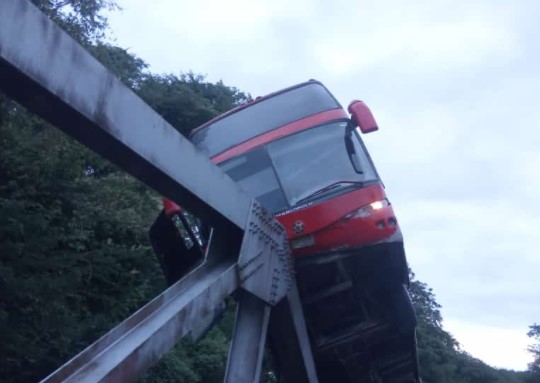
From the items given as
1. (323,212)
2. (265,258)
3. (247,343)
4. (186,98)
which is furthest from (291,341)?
(186,98)

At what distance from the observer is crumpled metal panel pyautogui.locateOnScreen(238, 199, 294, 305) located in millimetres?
6020

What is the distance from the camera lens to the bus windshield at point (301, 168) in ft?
27.1

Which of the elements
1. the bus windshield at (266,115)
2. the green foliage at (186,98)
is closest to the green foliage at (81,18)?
the bus windshield at (266,115)

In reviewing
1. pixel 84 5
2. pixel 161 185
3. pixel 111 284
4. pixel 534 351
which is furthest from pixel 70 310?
pixel 534 351

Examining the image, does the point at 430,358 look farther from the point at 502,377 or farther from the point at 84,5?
the point at 84,5

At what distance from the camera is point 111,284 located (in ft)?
46.7

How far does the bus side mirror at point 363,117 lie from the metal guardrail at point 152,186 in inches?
68.2

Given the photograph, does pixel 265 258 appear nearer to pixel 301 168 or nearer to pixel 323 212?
pixel 323 212

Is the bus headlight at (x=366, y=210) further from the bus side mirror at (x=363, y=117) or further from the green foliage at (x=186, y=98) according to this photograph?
the green foliage at (x=186, y=98)

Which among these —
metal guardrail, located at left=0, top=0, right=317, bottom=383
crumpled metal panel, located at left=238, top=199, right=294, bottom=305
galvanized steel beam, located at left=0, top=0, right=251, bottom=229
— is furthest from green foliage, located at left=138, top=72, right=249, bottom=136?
galvanized steel beam, located at left=0, top=0, right=251, bottom=229

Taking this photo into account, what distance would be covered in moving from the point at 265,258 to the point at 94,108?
8.70 ft

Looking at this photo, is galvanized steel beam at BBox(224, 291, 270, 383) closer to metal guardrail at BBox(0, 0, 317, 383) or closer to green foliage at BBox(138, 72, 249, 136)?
metal guardrail at BBox(0, 0, 317, 383)

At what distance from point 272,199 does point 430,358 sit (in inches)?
967

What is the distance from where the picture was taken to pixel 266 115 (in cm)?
908
